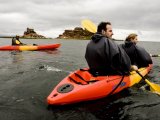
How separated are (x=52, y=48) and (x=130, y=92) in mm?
20819

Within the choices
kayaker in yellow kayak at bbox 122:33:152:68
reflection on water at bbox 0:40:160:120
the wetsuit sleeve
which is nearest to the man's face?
reflection on water at bbox 0:40:160:120

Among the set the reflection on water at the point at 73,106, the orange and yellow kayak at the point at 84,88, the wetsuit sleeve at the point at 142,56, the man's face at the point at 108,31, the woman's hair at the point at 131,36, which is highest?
the man's face at the point at 108,31

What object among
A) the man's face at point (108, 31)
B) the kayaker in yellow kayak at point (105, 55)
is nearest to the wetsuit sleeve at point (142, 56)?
the kayaker in yellow kayak at point (105, 55)

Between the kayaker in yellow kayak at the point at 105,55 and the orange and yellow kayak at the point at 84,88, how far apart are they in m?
0.27

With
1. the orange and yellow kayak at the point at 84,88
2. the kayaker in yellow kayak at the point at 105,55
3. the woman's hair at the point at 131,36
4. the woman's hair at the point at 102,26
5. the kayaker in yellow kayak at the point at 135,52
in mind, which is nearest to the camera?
the orange and yellow kayak at the point at 84,88

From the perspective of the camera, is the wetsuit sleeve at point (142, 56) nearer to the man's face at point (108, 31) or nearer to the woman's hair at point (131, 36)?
the woman's hair at point (131, 36)

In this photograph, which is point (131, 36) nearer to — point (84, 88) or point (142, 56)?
point (142, 56)

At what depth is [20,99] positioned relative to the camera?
7.50 m

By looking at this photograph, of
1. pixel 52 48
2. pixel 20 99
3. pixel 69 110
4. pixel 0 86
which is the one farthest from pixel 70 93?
pixel 52 48

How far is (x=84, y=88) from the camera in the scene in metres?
7.06

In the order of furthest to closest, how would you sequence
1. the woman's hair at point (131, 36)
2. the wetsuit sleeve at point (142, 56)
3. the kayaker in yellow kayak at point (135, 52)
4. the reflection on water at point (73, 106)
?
the wetsuit sleeve at point (142, 56)
the kayaker in yellow kayak at point (135, 52)
the woman's hair at point (131, 36)
the reflection on water at point (73, 106)

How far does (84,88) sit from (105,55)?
130 cm

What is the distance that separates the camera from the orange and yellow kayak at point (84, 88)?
22.3 feet

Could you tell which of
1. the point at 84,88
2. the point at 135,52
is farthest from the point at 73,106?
the point at 135,52
